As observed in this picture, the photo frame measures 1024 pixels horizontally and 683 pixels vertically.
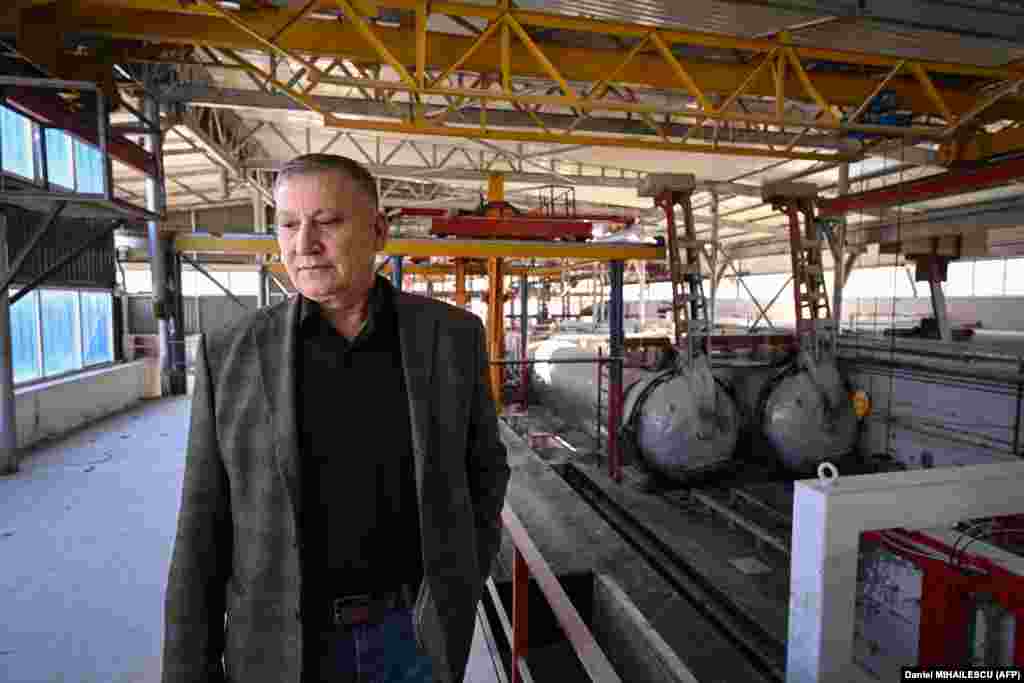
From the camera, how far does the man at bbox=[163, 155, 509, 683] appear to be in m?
1.42

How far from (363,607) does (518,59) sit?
6.90 metres

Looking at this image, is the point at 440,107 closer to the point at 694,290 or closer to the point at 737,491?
the point at 694,290

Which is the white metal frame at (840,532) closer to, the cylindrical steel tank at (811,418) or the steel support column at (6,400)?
the cylindrical steel tank at (811,418)

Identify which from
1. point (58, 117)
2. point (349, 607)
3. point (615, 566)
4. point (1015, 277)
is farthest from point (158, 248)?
point (1015, 277)

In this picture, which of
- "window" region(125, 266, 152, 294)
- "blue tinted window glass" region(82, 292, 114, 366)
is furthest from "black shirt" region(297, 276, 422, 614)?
"window" region(125, 266, 152, 294)

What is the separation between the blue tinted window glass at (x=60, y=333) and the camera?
9.74m

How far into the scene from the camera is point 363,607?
1.51 metres

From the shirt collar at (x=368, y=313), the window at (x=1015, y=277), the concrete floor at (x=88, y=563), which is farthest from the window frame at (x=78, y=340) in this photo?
the window at (x=1015, y=277)

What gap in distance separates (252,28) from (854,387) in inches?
402

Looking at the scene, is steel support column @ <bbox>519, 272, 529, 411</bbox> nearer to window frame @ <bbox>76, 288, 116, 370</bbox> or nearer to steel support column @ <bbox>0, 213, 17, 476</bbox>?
window frame @ <bbox>76, 288, 116, 370</bbox>

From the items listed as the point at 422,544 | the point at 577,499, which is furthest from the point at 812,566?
the point at 577,499

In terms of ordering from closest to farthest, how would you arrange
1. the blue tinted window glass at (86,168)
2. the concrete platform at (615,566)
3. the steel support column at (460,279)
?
the concrete platform at (615,566) < the blue tinted window glass at (86,168) < the steel support column at (460,279)

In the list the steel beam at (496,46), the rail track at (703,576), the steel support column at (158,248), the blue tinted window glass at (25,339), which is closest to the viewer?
the rail track at (703,576)

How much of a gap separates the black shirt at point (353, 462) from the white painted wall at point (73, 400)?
8.36 meters
